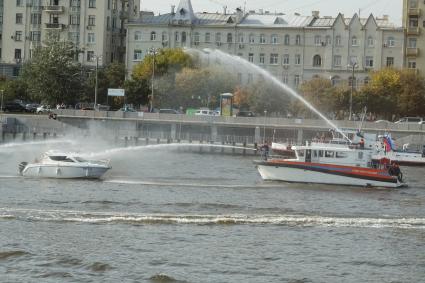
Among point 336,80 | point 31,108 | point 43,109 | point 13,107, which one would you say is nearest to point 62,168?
point 43,109

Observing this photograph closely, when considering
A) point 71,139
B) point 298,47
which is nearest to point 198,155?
point 71,139

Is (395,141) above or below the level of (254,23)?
below

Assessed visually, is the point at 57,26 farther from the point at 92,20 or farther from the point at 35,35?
the point at 92,20

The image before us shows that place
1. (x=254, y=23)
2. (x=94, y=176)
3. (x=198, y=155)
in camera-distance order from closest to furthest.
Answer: (x=94, y=176) → (x=198, y=155) → (x=254, y=23)

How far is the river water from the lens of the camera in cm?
3928

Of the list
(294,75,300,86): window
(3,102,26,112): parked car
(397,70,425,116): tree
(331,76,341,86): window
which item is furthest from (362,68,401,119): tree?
(3,102,26,112): parked car

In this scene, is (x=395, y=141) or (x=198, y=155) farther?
(x=395, y=141)

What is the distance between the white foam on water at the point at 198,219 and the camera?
4862 cm

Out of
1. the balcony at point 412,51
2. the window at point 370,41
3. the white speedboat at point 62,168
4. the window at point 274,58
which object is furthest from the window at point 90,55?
the white speedboat at point 62,168

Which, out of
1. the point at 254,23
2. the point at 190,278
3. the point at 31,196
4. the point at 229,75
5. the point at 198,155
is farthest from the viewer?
the point at 254,23

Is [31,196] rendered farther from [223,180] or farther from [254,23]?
[254,23]

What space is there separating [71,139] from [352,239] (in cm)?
7490

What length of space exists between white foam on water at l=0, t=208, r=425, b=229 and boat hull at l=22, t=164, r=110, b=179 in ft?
53.4

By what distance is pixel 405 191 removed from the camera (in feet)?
229
